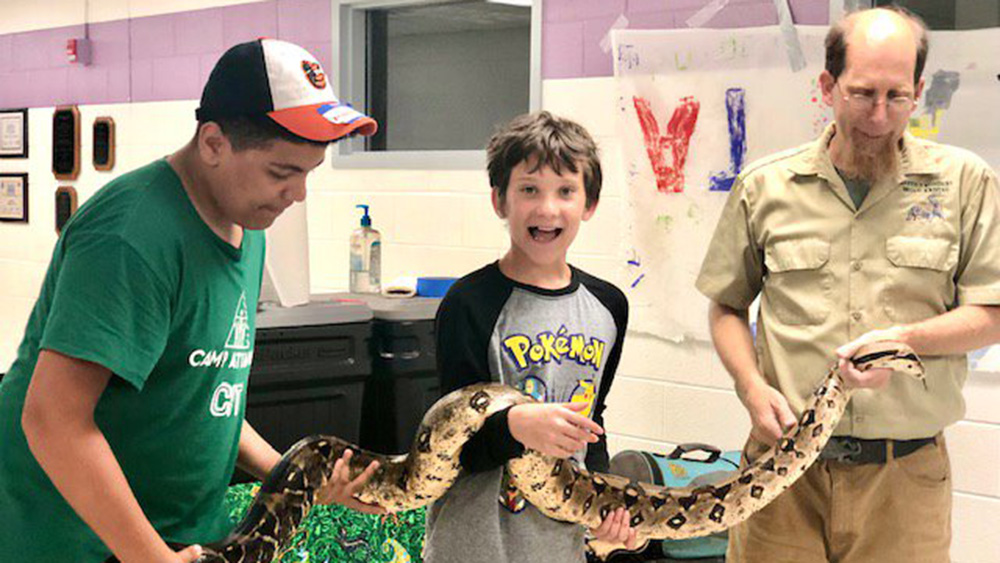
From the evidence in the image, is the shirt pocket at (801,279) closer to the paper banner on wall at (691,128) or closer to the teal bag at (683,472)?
the teal bag at (683,472)

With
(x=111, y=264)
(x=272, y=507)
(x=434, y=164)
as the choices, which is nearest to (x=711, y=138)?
(x=434, y=164)

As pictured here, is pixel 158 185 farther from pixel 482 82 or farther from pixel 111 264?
pixel 482 82

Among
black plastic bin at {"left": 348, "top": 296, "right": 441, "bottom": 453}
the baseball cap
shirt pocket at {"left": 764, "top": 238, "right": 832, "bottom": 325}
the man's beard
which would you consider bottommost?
black plastic bin at {"left": 348, "top": 296, "right": 441, "bottom": 453}

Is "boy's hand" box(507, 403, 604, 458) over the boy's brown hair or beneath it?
beneath

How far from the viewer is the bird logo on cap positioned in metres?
1.80

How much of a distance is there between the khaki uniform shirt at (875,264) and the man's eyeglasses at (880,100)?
170mm

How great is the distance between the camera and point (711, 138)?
14.7ft

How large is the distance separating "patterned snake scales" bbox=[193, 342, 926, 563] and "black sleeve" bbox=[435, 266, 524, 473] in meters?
0.05

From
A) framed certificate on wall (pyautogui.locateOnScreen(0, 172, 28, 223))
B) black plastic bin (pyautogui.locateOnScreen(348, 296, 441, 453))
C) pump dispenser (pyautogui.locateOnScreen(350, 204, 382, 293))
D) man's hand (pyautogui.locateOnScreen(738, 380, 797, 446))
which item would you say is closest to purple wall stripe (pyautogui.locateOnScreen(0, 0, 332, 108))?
framed certificate on wall (pyautogui.locateOnScreen(0, 172, 28, 223))

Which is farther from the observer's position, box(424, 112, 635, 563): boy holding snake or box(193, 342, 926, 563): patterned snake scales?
box(424, 112, 635, 563): boy holding snake

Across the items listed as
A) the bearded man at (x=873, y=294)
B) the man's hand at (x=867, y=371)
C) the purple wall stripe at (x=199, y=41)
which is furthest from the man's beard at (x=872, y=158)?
the purple wall stripe at (x=199, y=41)

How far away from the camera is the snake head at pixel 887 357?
7.41ft

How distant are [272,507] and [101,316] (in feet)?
1.90

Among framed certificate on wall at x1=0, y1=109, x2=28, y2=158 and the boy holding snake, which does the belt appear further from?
framed certificate on wall at x1=0, y1=109, x2=28, y2=158
